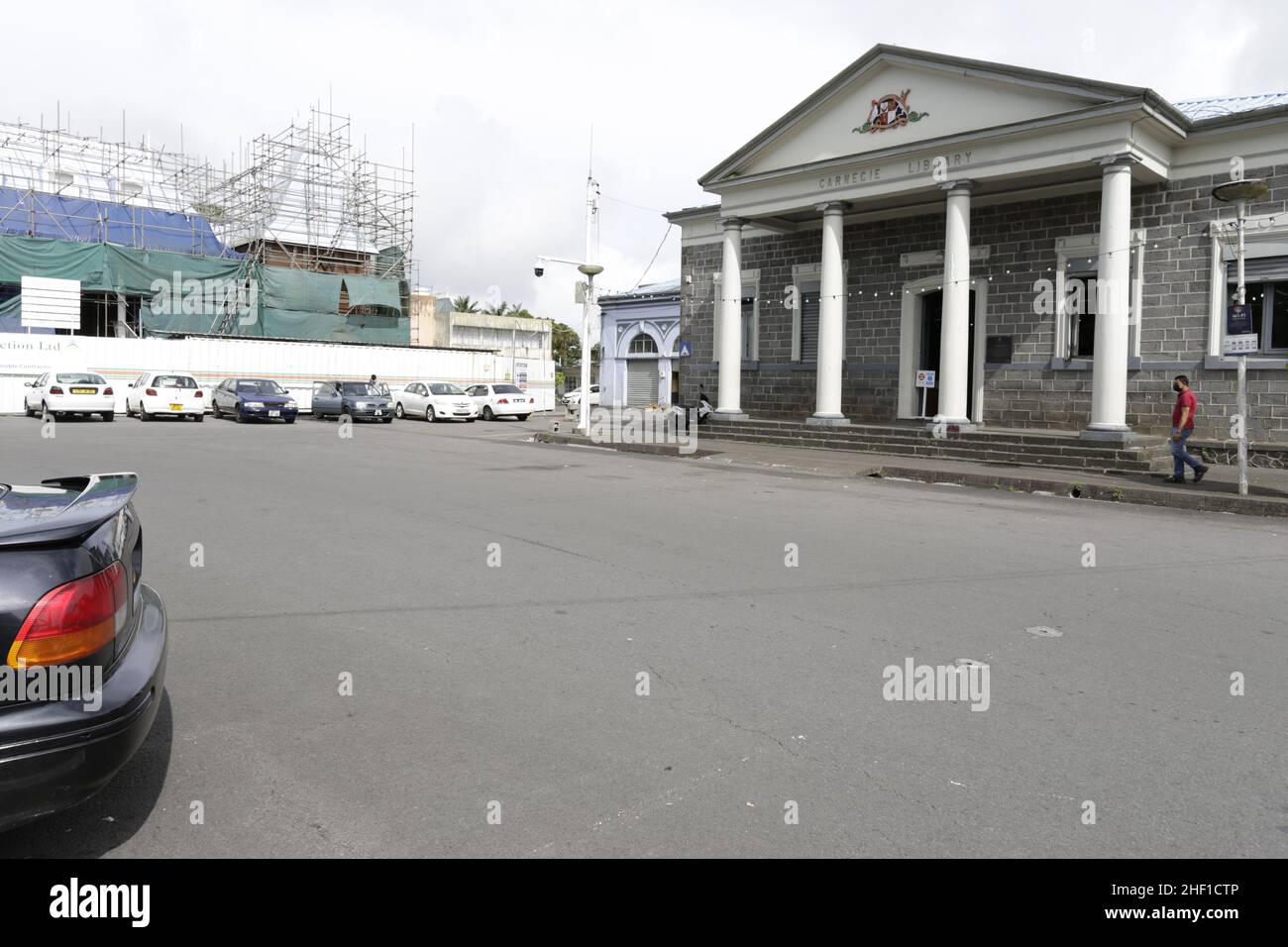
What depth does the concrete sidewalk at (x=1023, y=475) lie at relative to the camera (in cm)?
1355

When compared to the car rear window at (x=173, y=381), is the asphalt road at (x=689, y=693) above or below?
below

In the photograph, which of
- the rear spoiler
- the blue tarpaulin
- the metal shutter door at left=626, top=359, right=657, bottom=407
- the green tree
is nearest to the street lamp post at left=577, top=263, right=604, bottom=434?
the metal shutter door at left=626, top=359, right=657, bottom=407

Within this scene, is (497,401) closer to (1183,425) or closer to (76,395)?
(76,395)

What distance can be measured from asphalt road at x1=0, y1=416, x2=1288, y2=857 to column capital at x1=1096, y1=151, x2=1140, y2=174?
9.95 metres

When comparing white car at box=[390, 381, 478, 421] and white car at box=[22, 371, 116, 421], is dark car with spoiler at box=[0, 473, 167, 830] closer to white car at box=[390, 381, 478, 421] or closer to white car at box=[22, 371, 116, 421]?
white car at box=[22, 371, 116, 421]

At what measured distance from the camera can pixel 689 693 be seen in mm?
4895

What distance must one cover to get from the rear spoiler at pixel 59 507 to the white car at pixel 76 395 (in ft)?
93.6

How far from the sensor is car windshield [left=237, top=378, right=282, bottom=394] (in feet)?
104

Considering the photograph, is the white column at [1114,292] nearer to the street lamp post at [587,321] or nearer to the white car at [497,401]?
the street lamp post at [587,321]

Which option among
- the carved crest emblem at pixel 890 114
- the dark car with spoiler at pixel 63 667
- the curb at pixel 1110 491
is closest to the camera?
the dark car with spoiler at pixel 63 667

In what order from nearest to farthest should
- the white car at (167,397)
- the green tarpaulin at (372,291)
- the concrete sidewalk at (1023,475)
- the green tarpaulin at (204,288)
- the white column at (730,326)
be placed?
the concrete sidewalk at (1023,475), the white column at (730,326), the white car at (167,397), the green tarpaulin at (204,288), the green tarpaulin at (372,291)

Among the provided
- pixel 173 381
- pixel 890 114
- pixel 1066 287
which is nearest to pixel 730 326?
pixel 890 114

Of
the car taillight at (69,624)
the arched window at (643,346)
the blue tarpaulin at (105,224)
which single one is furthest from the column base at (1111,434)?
the blue tarpaulin at (105,224)
